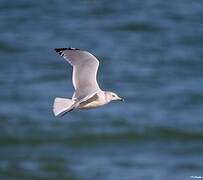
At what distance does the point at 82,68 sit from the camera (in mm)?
5582

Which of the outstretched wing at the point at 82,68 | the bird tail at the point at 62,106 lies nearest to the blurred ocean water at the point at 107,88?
the outstretched wing at the point at 82,68

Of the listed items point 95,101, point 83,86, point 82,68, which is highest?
point 82,68

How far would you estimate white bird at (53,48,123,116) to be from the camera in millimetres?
5090

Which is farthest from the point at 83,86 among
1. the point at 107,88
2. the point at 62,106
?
the point at 107,88

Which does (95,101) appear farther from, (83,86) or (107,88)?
(107,88)

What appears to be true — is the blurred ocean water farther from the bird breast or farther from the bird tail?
the bird tail

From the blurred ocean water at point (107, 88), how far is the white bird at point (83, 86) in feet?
9.36

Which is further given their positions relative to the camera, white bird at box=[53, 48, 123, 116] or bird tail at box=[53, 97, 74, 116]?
white bird at box=[53, 48, 123, 116]

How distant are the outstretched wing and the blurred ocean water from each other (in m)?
2.84

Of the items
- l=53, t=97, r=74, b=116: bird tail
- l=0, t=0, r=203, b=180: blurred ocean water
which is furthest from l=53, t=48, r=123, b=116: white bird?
l=0, t=0, r=203, b=180: blurred ocean water

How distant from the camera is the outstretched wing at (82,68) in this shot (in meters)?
5.45

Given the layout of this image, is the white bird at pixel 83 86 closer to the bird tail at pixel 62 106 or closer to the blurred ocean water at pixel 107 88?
the bird tail at pixel 62 106

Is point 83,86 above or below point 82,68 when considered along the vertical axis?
below

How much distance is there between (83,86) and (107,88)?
15.8ft
